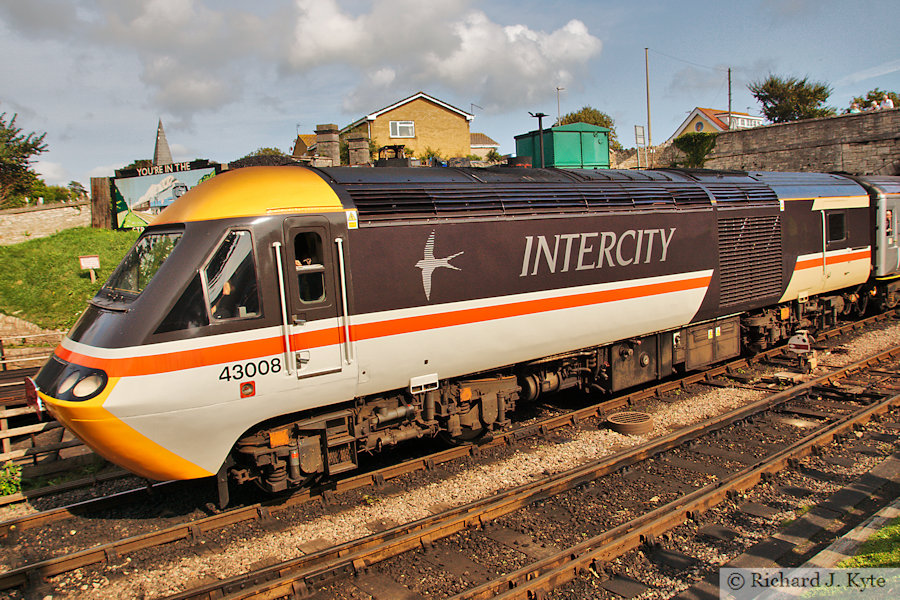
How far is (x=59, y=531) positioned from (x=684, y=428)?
8.12 metres

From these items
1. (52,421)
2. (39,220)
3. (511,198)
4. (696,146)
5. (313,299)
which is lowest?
(52,421)

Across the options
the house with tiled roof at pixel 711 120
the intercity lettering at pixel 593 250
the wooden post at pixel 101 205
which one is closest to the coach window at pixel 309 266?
the intercity lettering at pixel 593 250

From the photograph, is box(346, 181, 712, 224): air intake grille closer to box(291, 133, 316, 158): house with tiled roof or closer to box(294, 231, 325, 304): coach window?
box(294, 231, 325, 304): coach window

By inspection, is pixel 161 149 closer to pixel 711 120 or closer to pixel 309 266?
pixel 309 266

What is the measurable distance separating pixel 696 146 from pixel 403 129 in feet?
63.9

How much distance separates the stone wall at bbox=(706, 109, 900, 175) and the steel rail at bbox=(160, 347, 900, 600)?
25931mm

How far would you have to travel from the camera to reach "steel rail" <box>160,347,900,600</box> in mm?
5297

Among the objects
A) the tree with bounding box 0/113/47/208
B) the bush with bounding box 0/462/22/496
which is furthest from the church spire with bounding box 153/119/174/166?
the bush with bounding box 0/462/22/496

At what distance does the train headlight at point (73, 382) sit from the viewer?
543 cm

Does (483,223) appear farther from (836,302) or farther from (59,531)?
(836,302)

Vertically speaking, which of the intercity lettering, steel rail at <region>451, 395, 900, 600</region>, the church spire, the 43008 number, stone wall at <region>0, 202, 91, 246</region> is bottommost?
steel rail at <region>451, 395, 900, 600</region>

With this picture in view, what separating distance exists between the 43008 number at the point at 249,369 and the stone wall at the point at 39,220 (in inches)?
893

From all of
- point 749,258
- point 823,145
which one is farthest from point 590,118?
→ point 749,258

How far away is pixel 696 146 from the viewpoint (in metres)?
35.7
